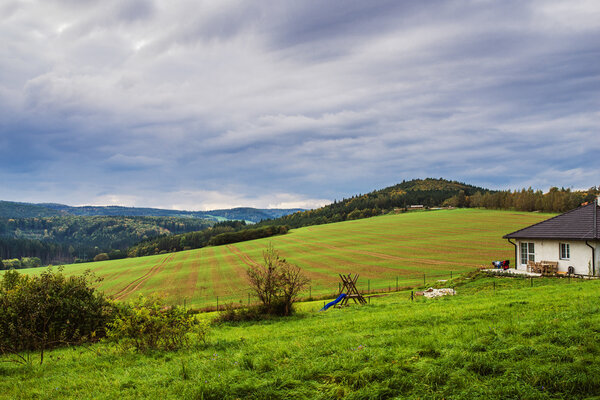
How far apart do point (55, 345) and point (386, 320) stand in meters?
15.7

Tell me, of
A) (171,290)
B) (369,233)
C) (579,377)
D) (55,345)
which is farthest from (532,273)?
(369,233)

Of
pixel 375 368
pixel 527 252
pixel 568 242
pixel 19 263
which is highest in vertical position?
pixel 568 242

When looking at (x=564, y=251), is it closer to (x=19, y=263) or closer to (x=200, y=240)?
(x=200, y=240)

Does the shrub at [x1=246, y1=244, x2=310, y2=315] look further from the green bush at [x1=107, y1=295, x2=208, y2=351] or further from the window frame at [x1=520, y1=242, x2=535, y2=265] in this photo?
the window frame at [x1=520, y1=242, x2=535, y2=265]

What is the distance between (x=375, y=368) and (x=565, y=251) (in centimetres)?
2994

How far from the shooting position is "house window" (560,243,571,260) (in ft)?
91.6

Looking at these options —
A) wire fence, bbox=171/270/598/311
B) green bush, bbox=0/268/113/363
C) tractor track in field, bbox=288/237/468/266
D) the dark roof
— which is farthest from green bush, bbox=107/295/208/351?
tractor track in field, bbox=288/237/468/266

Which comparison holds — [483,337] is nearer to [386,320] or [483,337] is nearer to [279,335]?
[386,320]

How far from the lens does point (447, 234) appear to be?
89938 millimetres

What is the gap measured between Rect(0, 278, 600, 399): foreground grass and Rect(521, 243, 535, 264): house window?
23.5 metres

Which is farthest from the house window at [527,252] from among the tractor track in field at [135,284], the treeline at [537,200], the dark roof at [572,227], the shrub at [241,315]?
the treeline at [537,200]

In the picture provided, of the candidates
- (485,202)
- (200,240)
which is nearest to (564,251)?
(485,202)

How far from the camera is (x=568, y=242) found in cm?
2783

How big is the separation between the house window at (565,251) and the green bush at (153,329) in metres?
30.1
